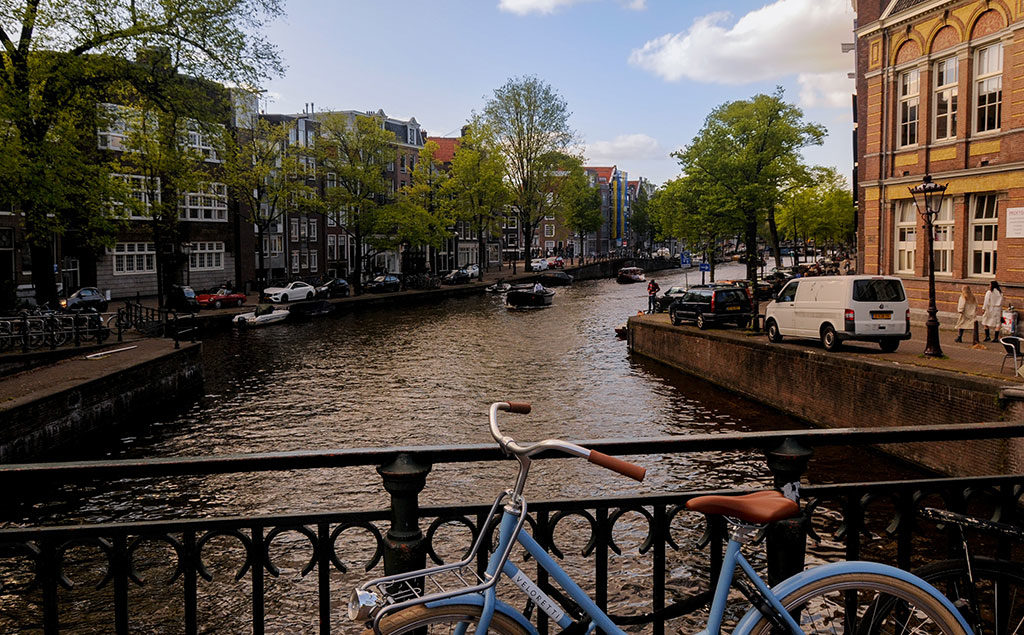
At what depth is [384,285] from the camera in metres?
63.0

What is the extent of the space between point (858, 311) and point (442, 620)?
2013 cm

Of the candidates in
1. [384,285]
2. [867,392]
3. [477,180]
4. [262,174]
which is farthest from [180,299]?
[477,180]

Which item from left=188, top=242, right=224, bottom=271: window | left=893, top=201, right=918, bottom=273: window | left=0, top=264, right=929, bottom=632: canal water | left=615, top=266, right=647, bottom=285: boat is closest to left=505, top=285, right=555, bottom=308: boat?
left=0, top=264, right=929, bottom=632: canal water

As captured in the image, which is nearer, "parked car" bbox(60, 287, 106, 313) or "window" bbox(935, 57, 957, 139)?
"window" bbox(935, 57, 957, 139)

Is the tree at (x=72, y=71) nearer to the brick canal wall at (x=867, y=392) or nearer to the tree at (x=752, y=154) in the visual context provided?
the brick canal wall at (x=867, y=392)

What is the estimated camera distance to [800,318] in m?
22.8

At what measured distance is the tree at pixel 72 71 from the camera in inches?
984

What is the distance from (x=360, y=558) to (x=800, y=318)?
15496 mm

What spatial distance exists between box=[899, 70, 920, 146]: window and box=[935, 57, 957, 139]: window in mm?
797

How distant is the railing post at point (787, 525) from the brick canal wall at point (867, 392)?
12.3 m

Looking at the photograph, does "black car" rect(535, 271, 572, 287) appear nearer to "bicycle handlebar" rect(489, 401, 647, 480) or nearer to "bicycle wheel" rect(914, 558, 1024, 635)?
"bicycle wheel" rect(914, 558, 1024, 635)

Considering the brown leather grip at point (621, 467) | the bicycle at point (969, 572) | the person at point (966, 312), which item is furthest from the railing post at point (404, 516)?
the person at point (966, 312)

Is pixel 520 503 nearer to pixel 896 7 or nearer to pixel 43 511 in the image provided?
pixel 43 511

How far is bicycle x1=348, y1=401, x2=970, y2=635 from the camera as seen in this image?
249 cm
